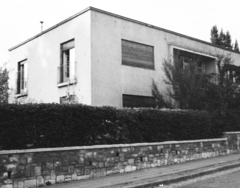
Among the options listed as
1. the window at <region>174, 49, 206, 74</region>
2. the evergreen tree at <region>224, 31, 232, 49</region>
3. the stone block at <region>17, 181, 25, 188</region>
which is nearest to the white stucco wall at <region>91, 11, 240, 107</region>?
the window at <region>174, 49, 206, 74</region>

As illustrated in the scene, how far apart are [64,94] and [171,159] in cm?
652

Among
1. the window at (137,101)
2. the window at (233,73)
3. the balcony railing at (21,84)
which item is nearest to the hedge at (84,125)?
the window at (137,101)

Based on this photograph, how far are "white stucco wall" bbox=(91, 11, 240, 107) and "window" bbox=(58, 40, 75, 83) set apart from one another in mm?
1737

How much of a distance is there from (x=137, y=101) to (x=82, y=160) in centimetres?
779

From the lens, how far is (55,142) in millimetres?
9117

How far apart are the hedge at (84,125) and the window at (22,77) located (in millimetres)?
10047

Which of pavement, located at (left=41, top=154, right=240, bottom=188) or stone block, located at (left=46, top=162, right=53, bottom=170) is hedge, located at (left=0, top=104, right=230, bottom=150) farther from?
pavement, located at (left=41, top=154, right=240, bottom=188)

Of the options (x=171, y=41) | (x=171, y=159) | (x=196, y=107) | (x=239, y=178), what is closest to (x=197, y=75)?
(x=196, y=107)

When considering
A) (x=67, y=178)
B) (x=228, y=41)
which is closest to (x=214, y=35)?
(x=228, y=41)

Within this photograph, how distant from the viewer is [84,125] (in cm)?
988

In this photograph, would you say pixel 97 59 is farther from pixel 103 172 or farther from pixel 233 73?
pixel 233 73

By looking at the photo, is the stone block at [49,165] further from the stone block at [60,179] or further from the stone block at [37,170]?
the stone block at [60,179]

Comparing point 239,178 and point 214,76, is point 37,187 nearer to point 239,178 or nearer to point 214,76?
point 239,178

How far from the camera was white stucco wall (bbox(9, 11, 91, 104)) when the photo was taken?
49.4 feet
